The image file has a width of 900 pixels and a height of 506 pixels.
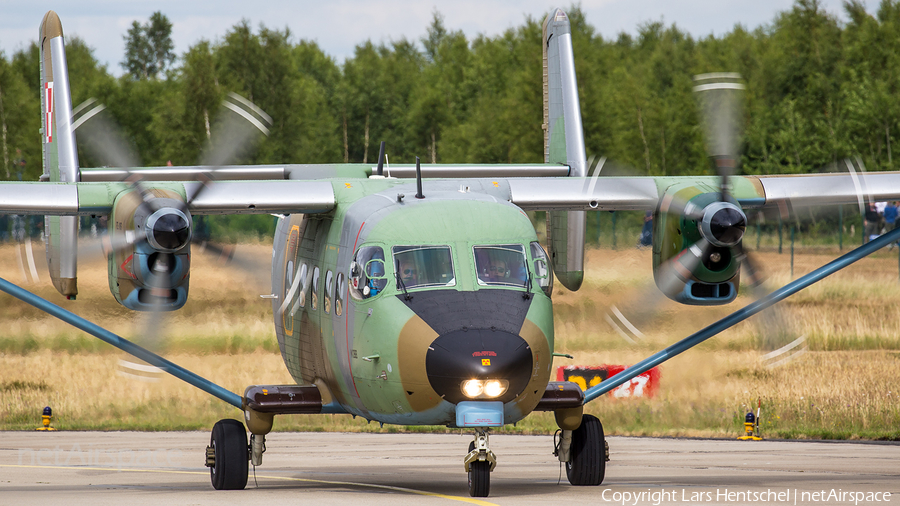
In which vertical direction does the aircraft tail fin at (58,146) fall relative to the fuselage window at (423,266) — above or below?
above

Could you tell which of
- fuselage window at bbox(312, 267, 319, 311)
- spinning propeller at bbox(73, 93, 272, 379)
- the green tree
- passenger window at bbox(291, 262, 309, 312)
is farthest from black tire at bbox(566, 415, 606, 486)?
the green tree

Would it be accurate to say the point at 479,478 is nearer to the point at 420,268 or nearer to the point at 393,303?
the point at 393,303

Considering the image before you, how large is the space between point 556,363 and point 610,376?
6063 mm

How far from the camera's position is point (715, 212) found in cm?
1435

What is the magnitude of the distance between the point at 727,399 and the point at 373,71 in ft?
194

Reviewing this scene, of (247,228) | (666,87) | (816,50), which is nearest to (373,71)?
(666,87)

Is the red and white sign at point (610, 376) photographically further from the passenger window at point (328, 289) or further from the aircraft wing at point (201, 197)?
the aircraft wing at point (201, 197)

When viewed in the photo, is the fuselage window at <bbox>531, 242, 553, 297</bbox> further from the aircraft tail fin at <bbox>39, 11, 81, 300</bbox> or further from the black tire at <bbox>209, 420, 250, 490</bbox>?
the aircraft tail fin at <bbox>39, 11, 81, 300</bbox>

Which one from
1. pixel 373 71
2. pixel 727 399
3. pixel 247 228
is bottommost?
pixel 727 399

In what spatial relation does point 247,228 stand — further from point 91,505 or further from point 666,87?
point 666,87

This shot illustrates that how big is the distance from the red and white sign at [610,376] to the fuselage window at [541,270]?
386 inches

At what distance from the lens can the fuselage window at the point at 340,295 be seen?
13.8 m

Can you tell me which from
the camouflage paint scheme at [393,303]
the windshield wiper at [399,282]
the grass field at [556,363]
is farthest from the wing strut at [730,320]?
the grass field at [556,363]

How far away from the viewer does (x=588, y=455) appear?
14945mm
